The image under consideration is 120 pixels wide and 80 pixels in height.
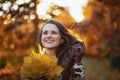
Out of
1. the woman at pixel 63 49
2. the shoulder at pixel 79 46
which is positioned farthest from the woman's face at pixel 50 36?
the shoulder at pixel 79 46

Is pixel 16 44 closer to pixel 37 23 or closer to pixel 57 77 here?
pixel 37 23

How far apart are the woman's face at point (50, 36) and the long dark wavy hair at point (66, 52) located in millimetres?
69

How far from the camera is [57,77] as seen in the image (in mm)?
6926

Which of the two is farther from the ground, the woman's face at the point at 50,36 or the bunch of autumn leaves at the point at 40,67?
the woman's face at the point at 50,36

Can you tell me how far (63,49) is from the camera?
7617 mm

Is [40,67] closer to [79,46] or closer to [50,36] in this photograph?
[50,36]

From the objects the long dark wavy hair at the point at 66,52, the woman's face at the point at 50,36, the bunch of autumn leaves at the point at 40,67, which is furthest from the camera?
the woman's face at the point at 50,36

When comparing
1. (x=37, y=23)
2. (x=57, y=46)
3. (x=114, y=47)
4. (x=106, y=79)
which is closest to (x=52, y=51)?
(x=57, y=46)

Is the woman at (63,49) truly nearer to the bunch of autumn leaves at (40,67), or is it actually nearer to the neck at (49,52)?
the neck at (49,52)

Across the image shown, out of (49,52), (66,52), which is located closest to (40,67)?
(49,52)

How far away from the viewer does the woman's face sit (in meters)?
7.47

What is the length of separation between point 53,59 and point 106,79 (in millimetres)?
12447

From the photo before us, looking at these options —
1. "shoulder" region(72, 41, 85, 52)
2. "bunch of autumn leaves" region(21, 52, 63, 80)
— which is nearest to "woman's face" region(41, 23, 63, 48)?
"shoulder" region(72, 41, 85, 52)

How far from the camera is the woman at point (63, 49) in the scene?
740 centimetres
